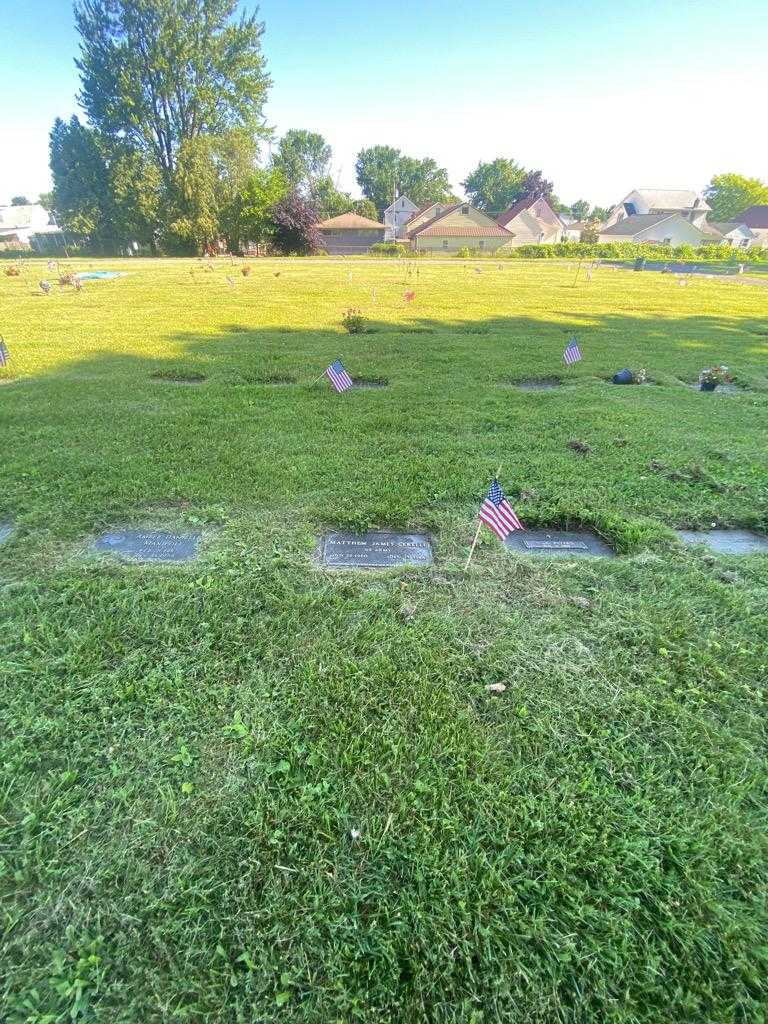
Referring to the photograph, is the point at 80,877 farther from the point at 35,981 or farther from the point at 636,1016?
the point at 636,1016

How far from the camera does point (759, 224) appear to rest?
54.8 metres

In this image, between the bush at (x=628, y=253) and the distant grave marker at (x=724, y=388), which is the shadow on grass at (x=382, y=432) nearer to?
the distant grave marker at (x=724, y=388)

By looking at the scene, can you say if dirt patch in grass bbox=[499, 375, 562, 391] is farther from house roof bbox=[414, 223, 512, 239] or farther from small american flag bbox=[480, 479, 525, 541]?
house roof bbox=[414, 223, 512, 239]

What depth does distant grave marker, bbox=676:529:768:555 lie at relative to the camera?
3240mm

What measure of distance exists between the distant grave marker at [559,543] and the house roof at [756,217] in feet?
236

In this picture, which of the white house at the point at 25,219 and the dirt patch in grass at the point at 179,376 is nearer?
the dirt patch in grass at the point at 179,376

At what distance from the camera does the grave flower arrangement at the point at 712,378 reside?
6.57 metres

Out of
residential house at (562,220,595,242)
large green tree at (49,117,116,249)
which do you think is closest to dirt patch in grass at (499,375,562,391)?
large green tree at (49,117,116,249)

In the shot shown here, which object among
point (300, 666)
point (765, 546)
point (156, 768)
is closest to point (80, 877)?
point (156, 768)

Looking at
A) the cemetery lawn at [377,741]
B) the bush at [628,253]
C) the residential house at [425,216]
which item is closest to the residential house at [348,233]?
the residential house at [425,216]

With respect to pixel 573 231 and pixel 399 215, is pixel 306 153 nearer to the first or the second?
pixel 399 215

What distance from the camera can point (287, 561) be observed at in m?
2.92

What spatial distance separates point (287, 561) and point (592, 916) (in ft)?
6.83

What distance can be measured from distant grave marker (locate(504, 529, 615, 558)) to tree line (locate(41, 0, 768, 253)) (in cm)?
3969
